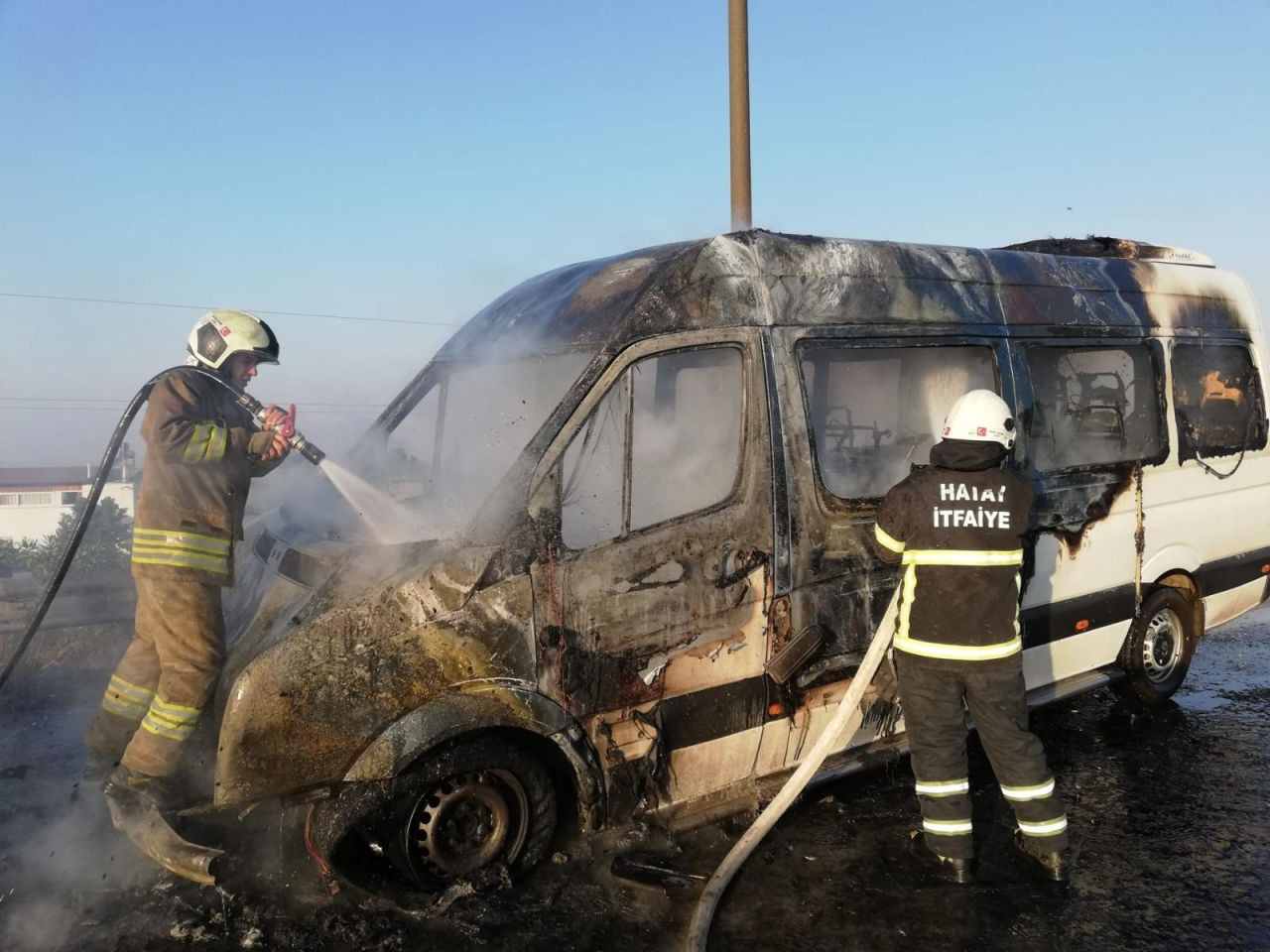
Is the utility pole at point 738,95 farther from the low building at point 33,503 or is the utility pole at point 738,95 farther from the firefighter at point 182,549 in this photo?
the low building at point 33,503

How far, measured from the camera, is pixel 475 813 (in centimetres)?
353

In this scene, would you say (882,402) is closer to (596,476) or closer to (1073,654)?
(1073,654)

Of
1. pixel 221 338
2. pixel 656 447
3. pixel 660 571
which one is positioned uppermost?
pixel 221 338

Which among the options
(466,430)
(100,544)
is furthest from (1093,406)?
(100,544)

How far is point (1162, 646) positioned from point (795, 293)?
370 centimetres

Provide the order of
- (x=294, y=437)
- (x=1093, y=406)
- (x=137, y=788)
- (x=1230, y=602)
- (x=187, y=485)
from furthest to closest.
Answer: (x=1230, y=602) → (x=1093, y=406) → (x=294, y=437) → (x=187, y=485) → (x=137, y=788)

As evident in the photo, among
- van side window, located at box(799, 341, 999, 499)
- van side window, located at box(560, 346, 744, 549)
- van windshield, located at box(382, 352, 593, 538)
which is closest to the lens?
van side window, located at box(560, 346, 744, 549)

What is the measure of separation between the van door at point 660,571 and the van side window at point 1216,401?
132 inches

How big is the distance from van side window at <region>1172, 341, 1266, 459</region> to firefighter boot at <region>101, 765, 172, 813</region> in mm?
5719

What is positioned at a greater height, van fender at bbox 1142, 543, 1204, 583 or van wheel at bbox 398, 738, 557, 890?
van fender at bbox 1142, 543, 1204, 583

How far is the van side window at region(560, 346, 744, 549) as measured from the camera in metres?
3.64

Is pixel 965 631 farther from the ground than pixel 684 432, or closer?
closer

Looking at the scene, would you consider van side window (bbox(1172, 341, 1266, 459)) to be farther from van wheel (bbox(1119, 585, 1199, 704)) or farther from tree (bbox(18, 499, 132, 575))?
tree (bbox(18, 499, 132, 575))

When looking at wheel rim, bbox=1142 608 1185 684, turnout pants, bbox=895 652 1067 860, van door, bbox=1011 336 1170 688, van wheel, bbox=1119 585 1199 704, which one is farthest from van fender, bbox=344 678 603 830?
wheel rim, bbox=1142 608 1185 684
